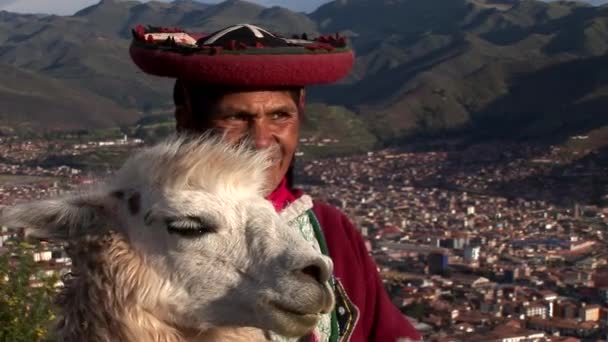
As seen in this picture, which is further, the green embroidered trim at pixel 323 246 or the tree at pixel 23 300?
the tree at pixel 23 300

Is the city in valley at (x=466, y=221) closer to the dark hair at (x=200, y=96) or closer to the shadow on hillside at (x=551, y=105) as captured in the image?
the dark hair at (x=200, y=96)

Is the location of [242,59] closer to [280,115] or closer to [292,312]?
[280,115]

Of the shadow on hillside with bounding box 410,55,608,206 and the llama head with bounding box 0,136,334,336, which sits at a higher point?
the llama head with bounding box 0,136,334,336

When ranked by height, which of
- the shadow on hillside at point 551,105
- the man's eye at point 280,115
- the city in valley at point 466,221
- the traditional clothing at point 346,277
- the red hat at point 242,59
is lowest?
the city in valley at point 466,221

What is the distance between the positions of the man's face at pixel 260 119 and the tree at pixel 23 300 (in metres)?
1.89

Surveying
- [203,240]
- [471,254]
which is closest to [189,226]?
[203,240]

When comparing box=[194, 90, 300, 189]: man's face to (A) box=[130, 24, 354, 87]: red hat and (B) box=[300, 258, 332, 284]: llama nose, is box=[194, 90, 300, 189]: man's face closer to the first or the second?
(A) box=[130, 24, 354, 87]: red hat

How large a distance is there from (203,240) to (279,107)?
51 cm

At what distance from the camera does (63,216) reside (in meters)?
2.16

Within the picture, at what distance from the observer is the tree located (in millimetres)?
4281

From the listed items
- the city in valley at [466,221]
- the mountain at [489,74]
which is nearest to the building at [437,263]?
the city in valley at [466,221]

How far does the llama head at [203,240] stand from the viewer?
2.09 metres

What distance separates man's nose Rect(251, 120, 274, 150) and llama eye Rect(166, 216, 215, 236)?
0.39 metres

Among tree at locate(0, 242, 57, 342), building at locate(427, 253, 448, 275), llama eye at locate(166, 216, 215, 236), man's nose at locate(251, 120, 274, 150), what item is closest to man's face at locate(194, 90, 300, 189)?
man's nose at locate(251, 120, 274, 150)
